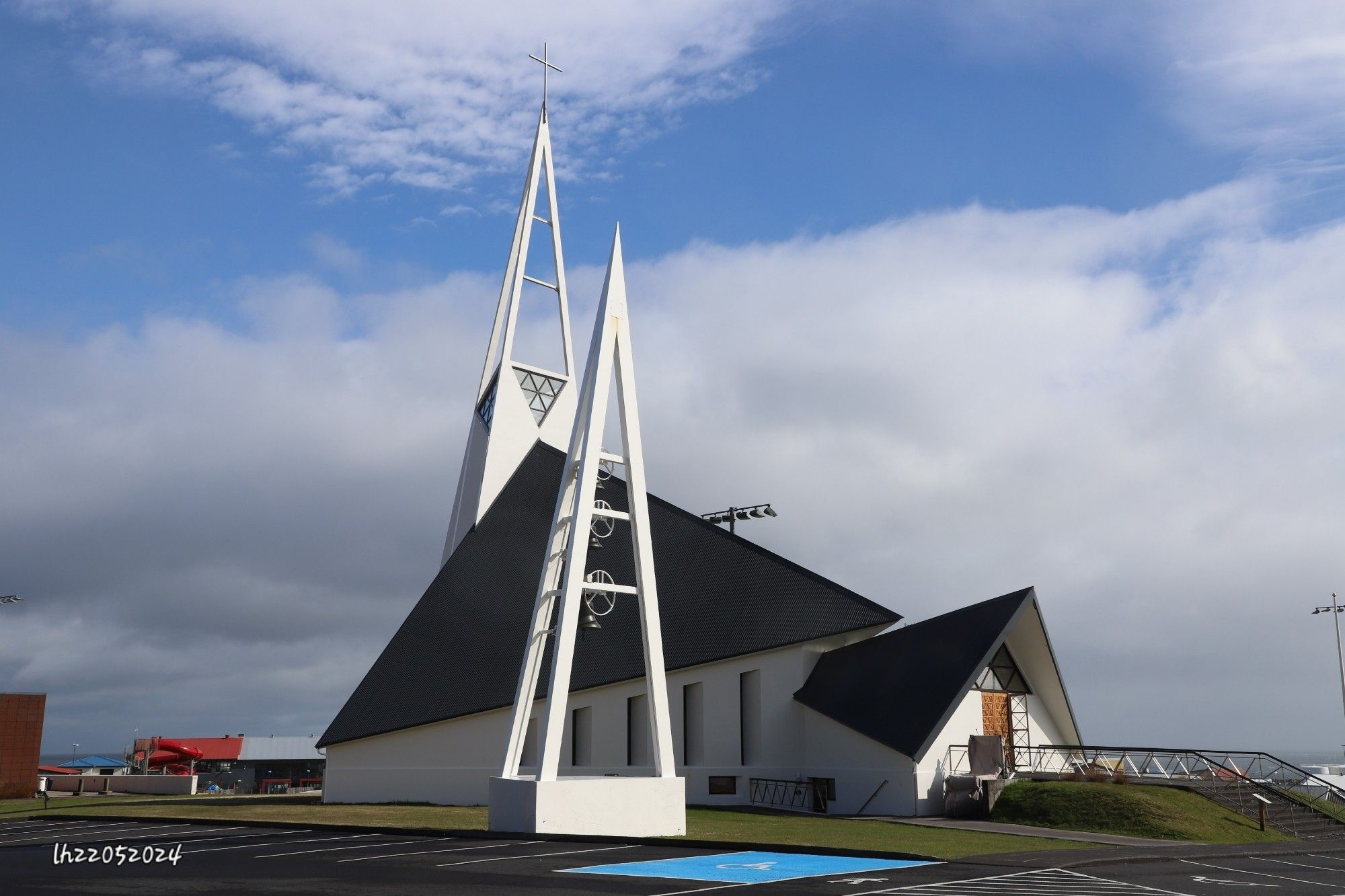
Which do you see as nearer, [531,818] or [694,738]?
[531,818]

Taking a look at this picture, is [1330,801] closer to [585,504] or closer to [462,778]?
[585,504]

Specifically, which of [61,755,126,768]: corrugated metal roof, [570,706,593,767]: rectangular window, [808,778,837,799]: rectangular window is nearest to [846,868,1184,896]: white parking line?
[808,778,837,799]: rectangular window

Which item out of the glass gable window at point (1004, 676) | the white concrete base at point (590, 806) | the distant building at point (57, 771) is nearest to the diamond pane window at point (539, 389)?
the glass gable window at point (1004, 676)

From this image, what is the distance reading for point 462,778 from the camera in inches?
1225

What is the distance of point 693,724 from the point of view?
30.9m

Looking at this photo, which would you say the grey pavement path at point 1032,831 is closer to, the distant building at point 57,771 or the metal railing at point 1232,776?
the metal railing at point 1232,776

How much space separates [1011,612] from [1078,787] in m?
4.70

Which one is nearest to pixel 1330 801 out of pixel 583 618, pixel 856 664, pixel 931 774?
pixel 931 774

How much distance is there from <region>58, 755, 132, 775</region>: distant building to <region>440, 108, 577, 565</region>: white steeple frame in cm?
2668

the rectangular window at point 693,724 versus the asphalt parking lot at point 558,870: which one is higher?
the rectangular window at point 693,724

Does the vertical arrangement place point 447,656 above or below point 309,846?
above

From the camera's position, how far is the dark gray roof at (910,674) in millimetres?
Result: 26453

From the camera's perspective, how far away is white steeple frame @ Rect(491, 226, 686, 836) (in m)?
19.0

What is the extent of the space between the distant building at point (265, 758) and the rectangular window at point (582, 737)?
117 ft
